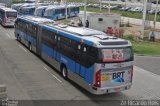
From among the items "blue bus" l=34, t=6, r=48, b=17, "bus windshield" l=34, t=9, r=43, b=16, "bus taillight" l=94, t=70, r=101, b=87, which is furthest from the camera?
"bus windshield" l=34, t=9, r=43, b=16

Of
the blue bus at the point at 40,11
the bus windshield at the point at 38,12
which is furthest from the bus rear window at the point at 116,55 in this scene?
the bus windshield at the point at 38,12

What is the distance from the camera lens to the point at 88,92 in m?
15.7

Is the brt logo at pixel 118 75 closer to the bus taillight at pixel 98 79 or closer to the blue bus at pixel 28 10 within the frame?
the bus taillight at pixel 98 79

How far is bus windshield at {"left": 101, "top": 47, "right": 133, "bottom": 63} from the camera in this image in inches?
552

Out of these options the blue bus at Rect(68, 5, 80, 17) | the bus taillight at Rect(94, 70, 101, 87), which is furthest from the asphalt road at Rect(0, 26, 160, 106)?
the blue bus at Rect(68, 5, 80, 17)

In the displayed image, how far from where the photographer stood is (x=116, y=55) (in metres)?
14.3

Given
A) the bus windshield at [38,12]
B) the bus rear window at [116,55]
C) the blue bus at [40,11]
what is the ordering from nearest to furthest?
the bus rear window at [116,55] → the blue bus at [40,11] → the bus windshield at [38,12]

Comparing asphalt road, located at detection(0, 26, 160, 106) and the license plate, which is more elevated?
the license plate

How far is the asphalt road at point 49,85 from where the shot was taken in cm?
1467

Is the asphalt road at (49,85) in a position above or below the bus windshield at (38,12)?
below

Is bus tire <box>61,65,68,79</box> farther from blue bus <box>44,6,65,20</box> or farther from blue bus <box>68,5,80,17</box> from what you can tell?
blue bus <box>68,5,80,17</box>

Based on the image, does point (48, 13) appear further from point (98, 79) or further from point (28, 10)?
point (98, 79)

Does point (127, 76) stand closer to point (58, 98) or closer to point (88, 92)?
point (88, 92)

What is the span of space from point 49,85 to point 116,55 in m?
4.34
